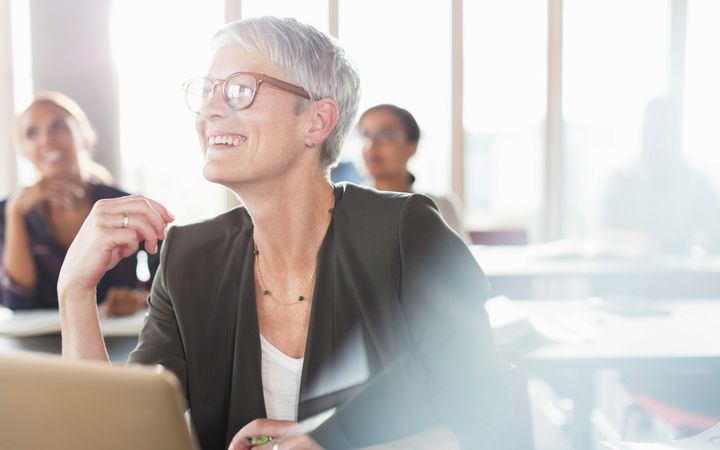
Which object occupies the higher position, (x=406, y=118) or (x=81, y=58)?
(x=81, y=58)

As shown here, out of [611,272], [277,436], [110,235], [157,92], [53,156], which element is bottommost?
[611,272]

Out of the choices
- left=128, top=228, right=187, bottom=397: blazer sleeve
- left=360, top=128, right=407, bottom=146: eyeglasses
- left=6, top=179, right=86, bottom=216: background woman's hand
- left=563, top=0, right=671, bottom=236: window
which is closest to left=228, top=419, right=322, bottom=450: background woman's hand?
left=128, top=228, right=187, bottom=397: blazer sleeve

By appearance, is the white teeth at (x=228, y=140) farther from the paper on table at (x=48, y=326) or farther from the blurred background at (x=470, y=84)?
the blurred background at (x=470, y=84)

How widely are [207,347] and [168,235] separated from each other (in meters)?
0.26

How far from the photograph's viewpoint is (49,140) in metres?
2.77

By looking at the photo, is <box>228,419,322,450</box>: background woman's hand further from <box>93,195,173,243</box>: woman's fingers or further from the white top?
<box>93,195,173,243</box>: woman's fingers

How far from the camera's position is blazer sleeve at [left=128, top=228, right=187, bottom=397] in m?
1.33

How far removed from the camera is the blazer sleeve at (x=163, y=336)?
1330 mm

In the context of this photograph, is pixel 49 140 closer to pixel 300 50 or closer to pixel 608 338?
pixel 300 50

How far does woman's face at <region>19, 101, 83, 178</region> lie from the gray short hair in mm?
1743

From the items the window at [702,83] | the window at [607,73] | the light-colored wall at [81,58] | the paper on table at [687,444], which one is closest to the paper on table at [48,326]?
the paper on table at [687,444]

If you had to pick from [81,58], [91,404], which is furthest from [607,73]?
[91,404]

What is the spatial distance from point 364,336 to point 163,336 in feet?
1.39

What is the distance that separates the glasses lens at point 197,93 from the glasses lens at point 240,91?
0.05m
